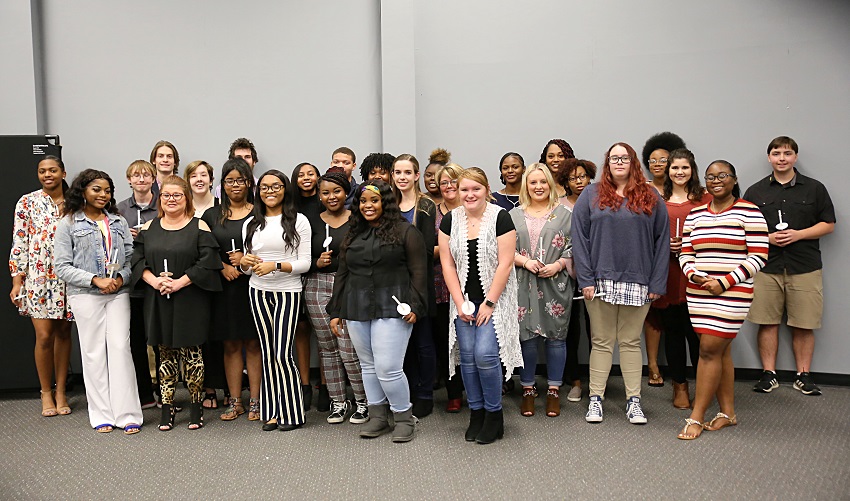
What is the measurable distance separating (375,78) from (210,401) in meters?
2.92

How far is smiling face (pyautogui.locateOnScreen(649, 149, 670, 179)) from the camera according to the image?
4852 millimetres

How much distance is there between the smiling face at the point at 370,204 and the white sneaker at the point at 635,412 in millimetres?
1988

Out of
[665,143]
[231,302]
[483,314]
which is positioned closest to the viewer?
[483,314]

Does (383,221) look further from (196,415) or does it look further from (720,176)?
(720,176)

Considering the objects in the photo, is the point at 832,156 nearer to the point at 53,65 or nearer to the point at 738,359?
the point at 738,359

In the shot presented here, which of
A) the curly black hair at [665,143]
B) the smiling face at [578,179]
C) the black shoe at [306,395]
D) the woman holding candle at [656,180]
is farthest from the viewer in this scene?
the curly black hair at [665,143]

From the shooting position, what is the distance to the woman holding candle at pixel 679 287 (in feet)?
14.4

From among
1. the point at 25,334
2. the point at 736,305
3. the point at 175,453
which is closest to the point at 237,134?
the point at 25,334

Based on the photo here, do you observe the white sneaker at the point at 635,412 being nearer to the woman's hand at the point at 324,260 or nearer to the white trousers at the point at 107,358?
the woman's hand at the point at 324,260

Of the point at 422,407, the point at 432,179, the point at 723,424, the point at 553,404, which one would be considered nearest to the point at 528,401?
the point at 553,404

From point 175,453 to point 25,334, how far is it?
2033 mm

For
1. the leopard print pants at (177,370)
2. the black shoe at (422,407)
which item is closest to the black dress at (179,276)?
the leopard print pants at (177,370)

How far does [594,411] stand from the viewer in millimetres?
4066

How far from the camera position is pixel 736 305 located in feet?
11.7
